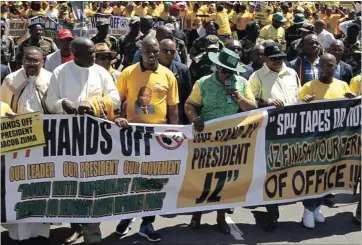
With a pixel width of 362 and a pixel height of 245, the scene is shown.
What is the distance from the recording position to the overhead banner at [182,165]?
4.84m

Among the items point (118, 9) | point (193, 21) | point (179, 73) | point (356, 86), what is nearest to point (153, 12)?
point (118, 9)

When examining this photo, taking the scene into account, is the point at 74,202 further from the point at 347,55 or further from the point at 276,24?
the point at 276,24

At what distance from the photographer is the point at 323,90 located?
567 centimetres

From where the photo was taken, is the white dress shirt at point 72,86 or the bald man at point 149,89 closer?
the white dress shirt at point 72,86

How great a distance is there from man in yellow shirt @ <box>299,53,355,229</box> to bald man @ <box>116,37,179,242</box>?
1341mm

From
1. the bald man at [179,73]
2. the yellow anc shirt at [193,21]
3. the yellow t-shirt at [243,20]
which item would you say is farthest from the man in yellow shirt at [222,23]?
the bald man at [179,73]

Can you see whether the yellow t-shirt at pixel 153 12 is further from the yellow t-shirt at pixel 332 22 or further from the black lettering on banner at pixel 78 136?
the black lettering on banner at pixel 78 136

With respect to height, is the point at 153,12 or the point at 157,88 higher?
the point at 153,12

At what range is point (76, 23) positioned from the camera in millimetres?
10555

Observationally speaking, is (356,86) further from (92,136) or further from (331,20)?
(331,20)

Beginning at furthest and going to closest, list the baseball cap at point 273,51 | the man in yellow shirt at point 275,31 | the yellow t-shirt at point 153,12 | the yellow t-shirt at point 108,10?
the yellow t-shirt at point 108,10 → the yellow t-shirt at point 153,12 → the man in yellow shirt at point 275,31 → the baseball cap at point 273,51

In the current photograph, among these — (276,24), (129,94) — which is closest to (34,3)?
(276,24)

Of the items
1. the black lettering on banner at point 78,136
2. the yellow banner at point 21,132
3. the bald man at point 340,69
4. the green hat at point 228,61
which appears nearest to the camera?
the yellow banner at point 21,132

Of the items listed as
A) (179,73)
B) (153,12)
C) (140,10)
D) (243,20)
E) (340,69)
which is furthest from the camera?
(140,10)
